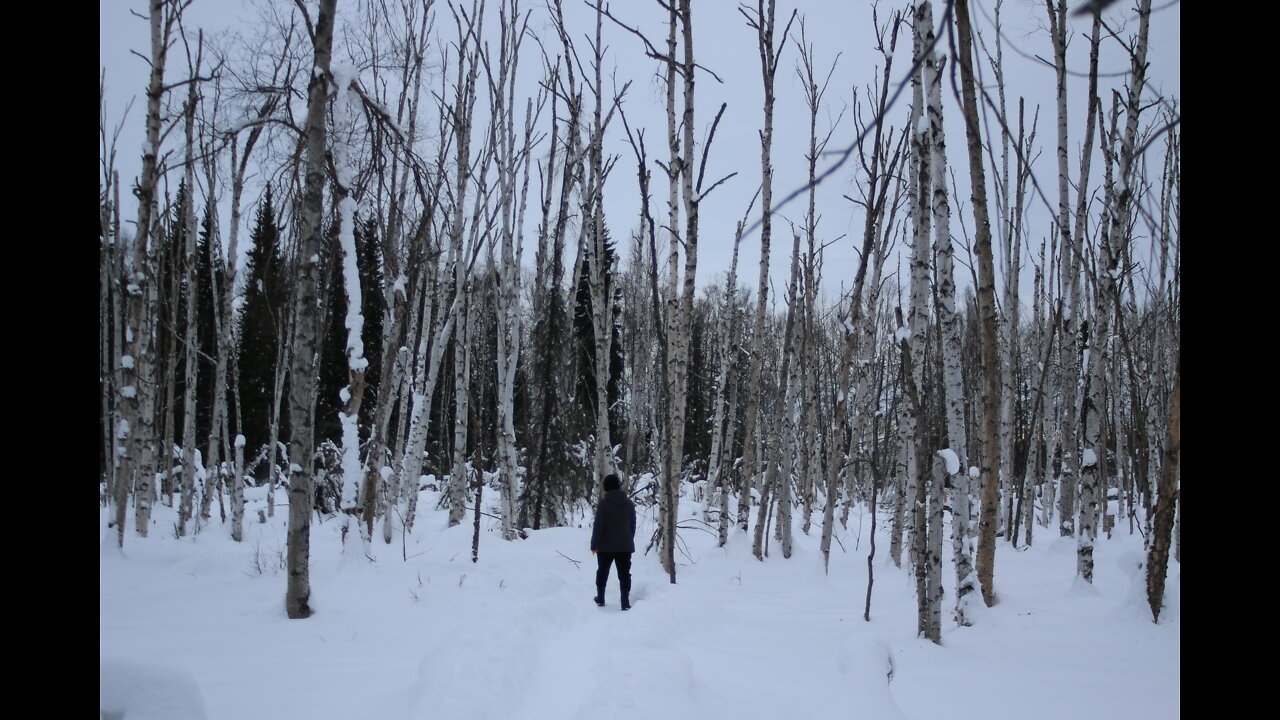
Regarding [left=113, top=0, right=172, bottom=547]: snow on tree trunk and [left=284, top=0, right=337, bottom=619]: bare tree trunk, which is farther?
[left=113, top=0, right=172, bottom=547]: snow on tree trunk

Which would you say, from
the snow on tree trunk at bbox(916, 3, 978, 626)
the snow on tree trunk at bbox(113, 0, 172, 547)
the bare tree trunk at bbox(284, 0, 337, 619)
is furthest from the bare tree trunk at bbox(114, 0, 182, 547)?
the snow on tree trunk at bbox(916, 3, 978, 626)

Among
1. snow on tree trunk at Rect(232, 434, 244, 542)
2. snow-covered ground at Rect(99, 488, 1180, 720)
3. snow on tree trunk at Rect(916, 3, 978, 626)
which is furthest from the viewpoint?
snow on tree trunk at Rect(232, 434, 244, 542)

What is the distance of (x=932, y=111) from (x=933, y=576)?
4.04 m

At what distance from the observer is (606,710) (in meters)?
3.69

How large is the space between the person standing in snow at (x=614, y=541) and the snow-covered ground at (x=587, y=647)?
0.90ft

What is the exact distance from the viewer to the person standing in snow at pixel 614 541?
723cm

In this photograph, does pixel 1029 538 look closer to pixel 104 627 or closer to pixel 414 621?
pixel 414 621

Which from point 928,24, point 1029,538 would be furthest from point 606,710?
point 1029,538

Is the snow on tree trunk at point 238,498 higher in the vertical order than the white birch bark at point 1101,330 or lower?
lower

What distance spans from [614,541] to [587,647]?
185cm

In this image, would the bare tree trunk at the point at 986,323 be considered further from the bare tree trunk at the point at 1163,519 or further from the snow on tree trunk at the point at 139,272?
the snow on tree trunk at the point at 139,272

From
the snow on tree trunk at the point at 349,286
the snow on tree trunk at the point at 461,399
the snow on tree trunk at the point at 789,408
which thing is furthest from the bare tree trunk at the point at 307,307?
the snow on tree trunk at the point at 789,408

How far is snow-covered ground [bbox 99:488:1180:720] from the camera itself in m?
3.75

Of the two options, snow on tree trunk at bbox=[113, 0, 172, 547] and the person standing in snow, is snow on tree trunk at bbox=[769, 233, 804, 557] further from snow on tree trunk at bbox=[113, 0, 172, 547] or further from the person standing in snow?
snow on tree trunk at bbox=[113, 0, 172, 547]
